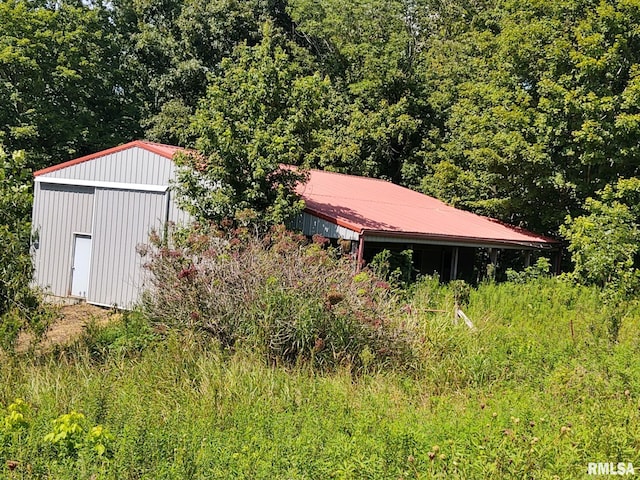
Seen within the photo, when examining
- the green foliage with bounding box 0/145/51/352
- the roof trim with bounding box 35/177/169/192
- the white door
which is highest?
the roof trim with bounding box 35/177/169/192

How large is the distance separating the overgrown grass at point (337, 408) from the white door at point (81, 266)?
23.8 ft

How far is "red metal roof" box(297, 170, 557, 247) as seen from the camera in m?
14.6

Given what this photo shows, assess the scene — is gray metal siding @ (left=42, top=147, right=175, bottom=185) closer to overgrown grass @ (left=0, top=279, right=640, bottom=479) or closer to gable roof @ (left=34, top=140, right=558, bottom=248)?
gable roof @ (left=34, top=140, right=558, bottom=248)

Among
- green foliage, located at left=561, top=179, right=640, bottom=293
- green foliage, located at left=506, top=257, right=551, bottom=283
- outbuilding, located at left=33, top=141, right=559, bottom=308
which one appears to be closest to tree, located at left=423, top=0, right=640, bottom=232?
green foliage, located at left=561, top=179, right=640, bottom=293

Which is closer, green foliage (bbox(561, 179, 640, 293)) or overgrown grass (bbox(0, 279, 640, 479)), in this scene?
overgrown grass (bbox(0, 279, 640, 479))

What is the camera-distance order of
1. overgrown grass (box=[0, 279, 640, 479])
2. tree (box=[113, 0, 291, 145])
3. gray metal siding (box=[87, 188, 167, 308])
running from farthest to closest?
tree (box=[113, 0, 291, 145]) < gray metal siding (box=[87, 188, 167, 308]) < overgrown grass (box=[0, 279, 640, 479])

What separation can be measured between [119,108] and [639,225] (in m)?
23.2

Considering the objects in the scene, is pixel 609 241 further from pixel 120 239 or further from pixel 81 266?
pixel 81 266

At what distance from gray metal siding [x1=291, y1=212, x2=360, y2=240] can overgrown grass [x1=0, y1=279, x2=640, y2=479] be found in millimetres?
3541

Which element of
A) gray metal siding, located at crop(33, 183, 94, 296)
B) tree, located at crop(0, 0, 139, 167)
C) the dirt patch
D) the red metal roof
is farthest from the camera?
tree, located at crop(0, 0, 139, 167)

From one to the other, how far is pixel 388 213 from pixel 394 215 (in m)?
0.19

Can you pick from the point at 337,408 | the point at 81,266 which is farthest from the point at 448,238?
the point at 337,408

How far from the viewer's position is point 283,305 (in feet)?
28.7

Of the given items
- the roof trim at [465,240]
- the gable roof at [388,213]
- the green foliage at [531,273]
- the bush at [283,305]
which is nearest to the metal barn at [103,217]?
the gable roof at [388,213]
